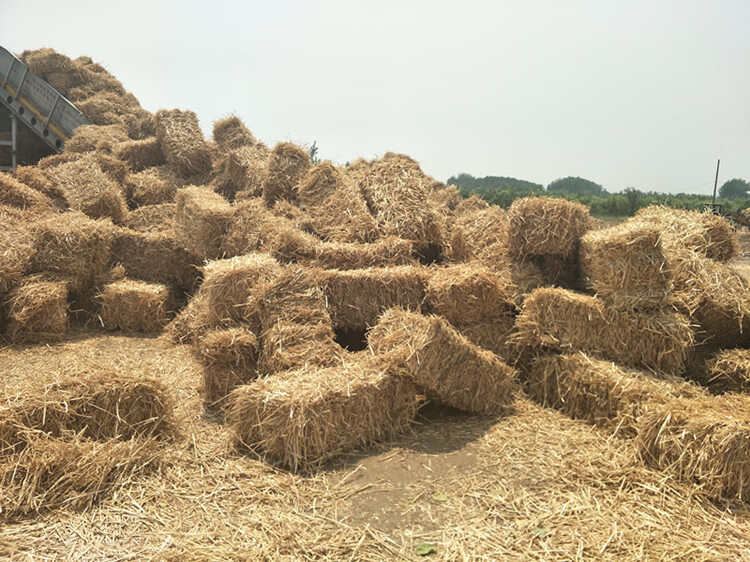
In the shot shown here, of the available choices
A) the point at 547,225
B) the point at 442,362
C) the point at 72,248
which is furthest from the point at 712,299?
the point at 72,248

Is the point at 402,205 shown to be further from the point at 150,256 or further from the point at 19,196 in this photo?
the point at 19,196

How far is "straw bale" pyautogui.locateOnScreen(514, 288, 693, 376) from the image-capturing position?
484 centimetres

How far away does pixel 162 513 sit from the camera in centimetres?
335

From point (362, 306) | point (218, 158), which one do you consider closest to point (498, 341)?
point (362, 306)

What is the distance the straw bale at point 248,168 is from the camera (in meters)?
8.48

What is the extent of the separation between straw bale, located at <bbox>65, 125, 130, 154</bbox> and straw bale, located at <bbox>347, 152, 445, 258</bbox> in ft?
20.6

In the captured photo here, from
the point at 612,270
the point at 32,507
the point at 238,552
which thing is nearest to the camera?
the point at 238,552

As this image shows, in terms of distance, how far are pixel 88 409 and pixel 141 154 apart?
7878 millimetres

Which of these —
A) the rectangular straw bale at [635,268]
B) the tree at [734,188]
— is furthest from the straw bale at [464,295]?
the tree at [734,188]

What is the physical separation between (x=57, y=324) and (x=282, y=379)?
383cm

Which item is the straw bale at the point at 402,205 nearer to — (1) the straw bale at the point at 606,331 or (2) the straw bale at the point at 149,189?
(1) the straw bale at the point at 606,331

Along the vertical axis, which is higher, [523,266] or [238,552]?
[523,266]

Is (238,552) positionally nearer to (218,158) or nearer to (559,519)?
(559,519)

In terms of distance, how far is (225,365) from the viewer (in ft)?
16.4
